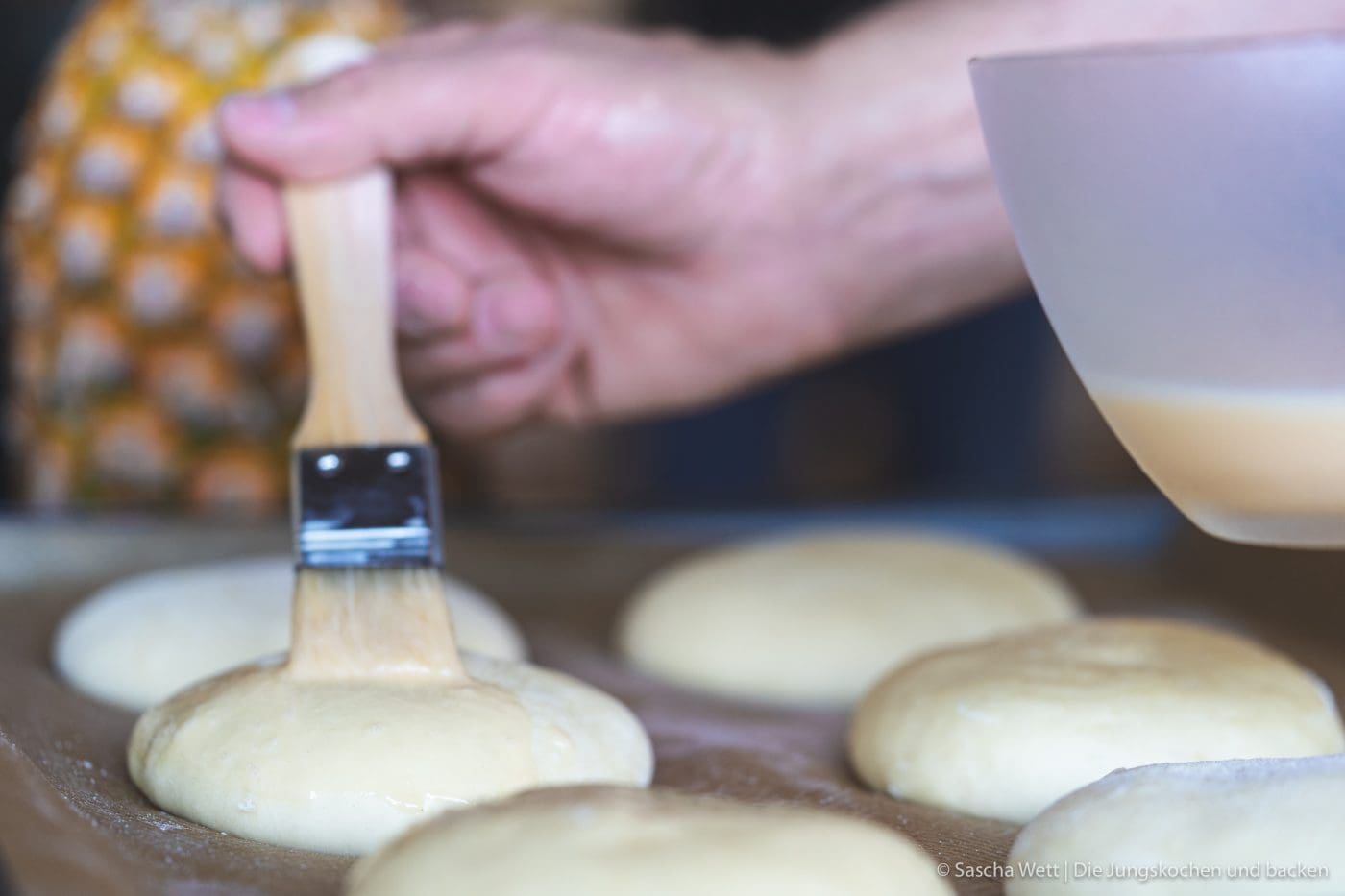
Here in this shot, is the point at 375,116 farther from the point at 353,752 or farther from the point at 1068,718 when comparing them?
the point at 1068,718

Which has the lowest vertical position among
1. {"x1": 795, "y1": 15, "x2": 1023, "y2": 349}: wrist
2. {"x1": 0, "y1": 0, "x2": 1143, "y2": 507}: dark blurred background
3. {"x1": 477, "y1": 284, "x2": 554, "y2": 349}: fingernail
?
{"x1": 0, "y1": 0, "x2": 1143, "y2": 507}: dark blurred background

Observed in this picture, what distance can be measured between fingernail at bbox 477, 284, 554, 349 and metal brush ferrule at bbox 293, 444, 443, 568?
552mm

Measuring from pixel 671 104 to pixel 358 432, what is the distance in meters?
0.48

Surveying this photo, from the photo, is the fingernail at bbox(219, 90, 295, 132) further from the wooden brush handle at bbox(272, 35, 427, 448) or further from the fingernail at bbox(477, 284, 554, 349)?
the fingernail at bbox(477, 284, 554, 349)

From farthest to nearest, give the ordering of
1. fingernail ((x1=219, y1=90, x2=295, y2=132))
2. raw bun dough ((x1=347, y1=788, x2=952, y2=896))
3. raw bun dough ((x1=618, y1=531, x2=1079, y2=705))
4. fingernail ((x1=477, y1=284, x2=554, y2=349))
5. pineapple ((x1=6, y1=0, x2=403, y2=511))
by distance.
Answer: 1. pineapple ((x1=6, y1=0, x2=403, y2=511))
2. fingernail ((x1=477, y1=284, x2=554, y2=349))
3. raw bun dough ((x1=618, y1=531, x2=1079, y2=705))
4. fingernail ((x1=219, y1=90, x2=295, y2=132))
5. raw bun dough ((x1=347, y1=788, x2=952, y2=896))

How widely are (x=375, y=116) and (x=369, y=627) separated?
1.65 ft

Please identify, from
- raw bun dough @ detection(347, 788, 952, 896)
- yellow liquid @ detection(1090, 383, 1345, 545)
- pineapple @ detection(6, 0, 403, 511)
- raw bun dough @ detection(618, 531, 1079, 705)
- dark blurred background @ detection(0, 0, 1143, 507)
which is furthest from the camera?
dark blurred background @ detection(0, 0, 1143, 507)

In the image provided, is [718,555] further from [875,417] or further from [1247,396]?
[875,417]

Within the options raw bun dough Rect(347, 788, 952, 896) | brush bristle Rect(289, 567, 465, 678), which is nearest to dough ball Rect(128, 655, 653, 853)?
brush bristle Rect(289, 567, 465, 678)

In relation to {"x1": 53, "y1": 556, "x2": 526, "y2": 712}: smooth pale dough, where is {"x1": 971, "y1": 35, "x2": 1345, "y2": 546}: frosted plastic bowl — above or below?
above

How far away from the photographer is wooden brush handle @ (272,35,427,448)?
1086mm

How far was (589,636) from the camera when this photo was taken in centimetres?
153

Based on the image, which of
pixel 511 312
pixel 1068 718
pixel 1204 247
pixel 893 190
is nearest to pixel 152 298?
pixel 511 312

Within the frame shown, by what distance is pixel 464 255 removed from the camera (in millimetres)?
1520
